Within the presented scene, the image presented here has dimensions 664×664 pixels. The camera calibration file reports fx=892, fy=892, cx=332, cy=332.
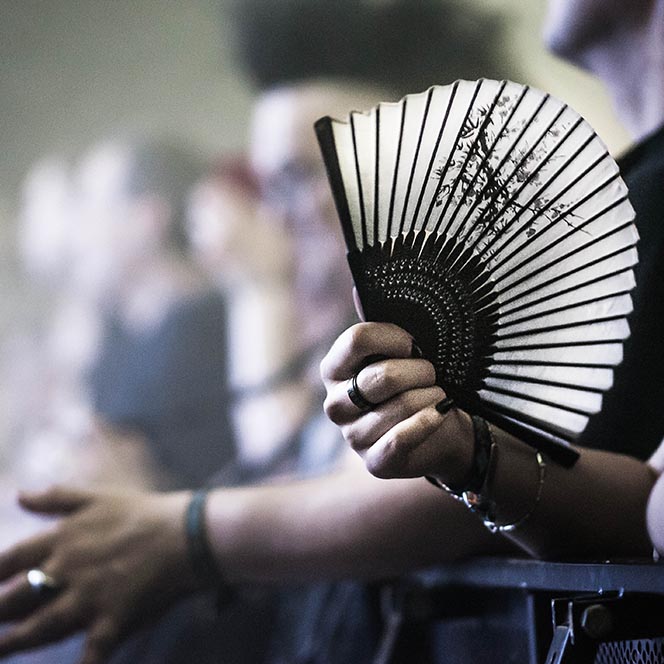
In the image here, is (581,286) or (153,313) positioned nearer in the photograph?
(581,286)

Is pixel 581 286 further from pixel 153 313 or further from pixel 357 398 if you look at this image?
pixel 153 313

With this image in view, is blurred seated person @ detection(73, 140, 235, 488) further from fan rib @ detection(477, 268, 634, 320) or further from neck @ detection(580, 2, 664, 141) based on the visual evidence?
fan rib @ detection(477, 268, 634, 320)

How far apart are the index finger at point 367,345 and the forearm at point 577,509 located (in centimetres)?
15

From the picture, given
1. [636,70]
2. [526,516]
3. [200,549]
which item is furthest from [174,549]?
[636,70]

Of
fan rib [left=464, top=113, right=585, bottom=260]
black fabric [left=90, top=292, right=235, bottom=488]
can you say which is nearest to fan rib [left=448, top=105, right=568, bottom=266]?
fan rib [left=464, top=113, right=585, bottom=260]

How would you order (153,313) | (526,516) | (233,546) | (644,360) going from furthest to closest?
(153,313), (233,546), (644,360), (526,516)

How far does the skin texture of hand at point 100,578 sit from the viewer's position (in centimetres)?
103

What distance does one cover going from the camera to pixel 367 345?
61 centimetres

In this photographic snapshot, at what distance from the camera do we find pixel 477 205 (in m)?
0.64

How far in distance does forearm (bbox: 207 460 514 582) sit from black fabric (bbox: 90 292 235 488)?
0.51 meters

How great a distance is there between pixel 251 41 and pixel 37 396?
0.78 metres

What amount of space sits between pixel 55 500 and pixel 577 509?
0.63 meters

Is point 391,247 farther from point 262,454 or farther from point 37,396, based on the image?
point 37,396

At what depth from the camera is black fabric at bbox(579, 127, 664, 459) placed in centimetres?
89
